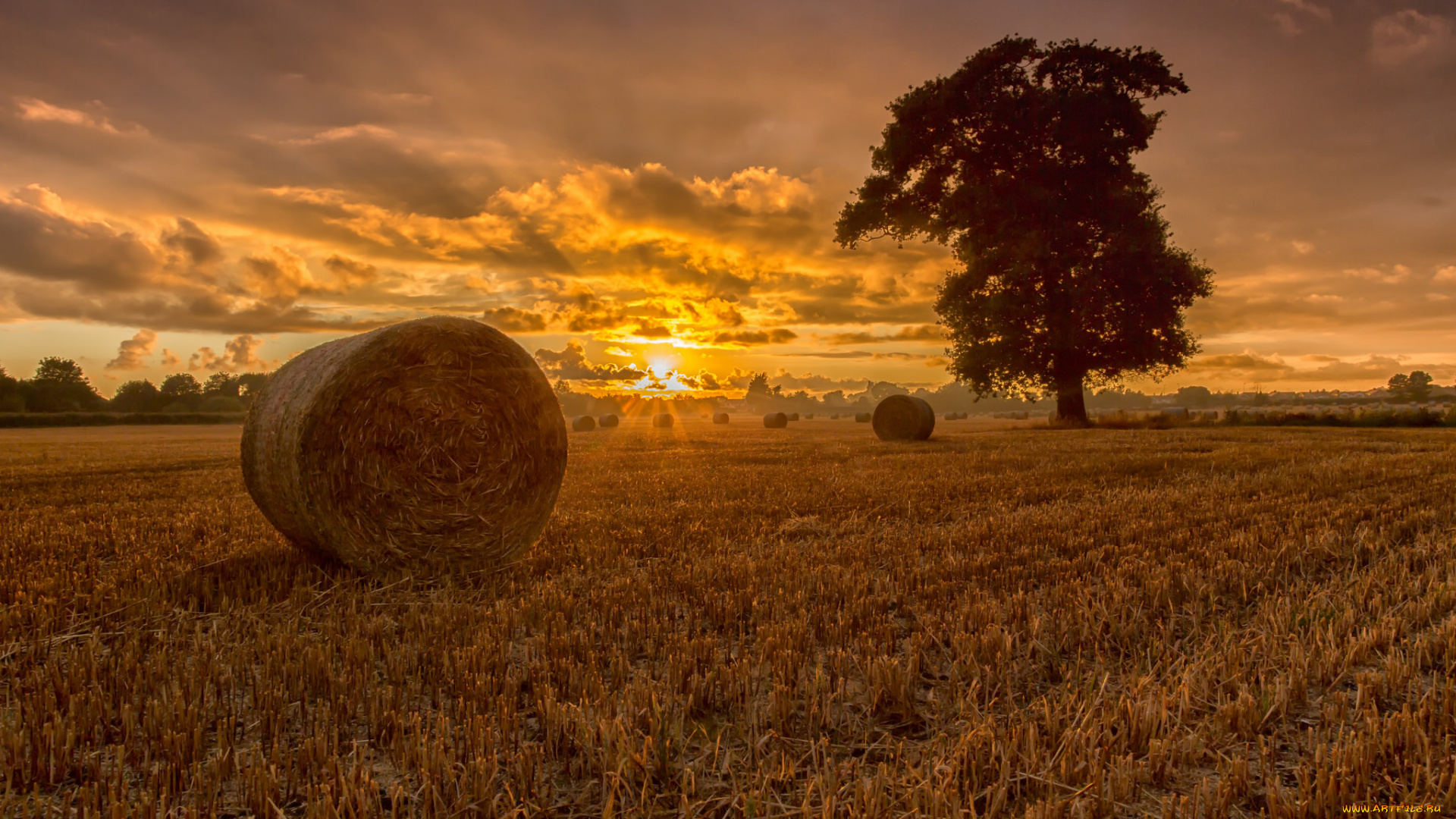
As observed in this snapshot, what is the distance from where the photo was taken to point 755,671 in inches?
142

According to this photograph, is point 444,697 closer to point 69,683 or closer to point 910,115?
point 69,683

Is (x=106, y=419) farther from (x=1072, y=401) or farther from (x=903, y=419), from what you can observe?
(x=1072, y=401)

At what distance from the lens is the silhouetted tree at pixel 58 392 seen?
61156mm

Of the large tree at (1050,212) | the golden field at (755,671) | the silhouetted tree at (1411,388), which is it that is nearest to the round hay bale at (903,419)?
the large tree at (1050,212)

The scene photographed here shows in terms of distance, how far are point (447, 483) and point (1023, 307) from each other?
26129 mm

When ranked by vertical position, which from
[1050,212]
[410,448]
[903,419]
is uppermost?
[1050,212]

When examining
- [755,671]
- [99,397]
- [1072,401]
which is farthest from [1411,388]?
[99,397]

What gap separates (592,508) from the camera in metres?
9.15

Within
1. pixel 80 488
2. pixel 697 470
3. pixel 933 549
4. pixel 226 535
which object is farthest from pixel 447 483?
pixel 80 488

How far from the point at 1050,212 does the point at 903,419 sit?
35.4 ft

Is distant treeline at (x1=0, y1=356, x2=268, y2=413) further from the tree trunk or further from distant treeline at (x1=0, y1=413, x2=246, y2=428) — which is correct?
the tree trunk

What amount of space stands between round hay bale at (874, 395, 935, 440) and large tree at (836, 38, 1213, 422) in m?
6.53

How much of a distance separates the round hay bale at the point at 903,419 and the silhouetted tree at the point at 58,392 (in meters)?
66.5

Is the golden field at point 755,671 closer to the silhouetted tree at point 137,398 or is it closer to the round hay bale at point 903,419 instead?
the round hay bale at point 903,419
